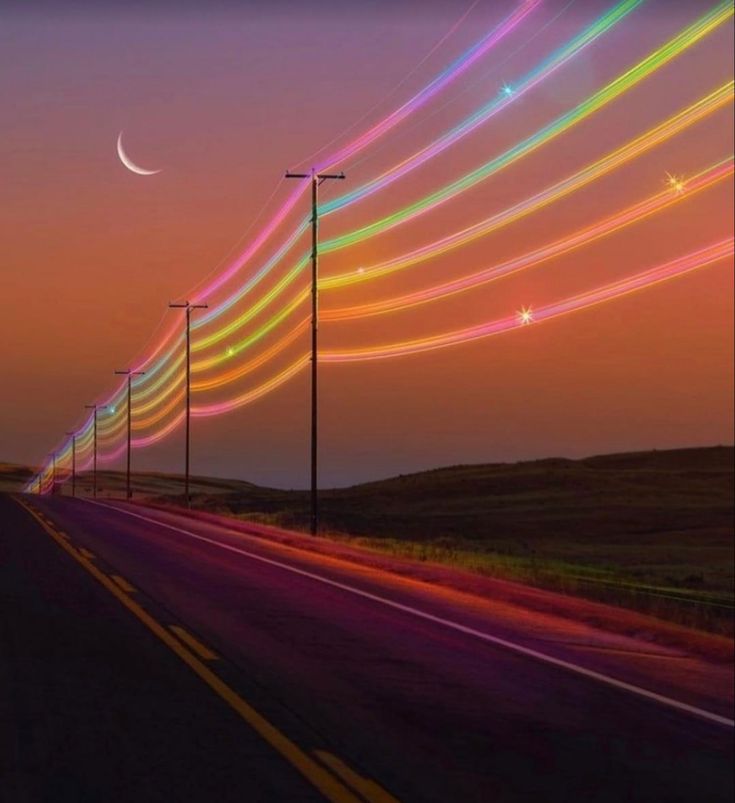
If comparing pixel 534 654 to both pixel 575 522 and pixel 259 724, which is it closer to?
pixel 259 724

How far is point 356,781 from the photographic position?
28.0 feet

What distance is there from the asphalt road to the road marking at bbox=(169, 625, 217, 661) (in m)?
0.05

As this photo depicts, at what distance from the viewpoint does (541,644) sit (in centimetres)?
1519

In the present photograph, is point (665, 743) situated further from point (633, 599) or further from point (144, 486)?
point (144, 486)

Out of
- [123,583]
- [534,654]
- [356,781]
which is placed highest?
[123,583]

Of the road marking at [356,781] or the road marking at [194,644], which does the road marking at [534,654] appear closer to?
the road marking at [194,644]

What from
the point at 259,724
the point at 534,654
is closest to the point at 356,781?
the point at 259,724

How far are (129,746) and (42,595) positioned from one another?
36.3 feet

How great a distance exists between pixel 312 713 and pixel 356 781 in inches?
90.8

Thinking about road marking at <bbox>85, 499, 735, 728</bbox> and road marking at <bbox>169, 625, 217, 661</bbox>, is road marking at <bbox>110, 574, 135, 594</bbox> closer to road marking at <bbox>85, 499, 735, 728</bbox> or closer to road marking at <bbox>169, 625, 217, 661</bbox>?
road marking at <bbox>85, 499, 735, 728</bbox>

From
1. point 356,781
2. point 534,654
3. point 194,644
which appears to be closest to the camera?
point 356,781

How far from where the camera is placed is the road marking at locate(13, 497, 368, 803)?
27.4 feet

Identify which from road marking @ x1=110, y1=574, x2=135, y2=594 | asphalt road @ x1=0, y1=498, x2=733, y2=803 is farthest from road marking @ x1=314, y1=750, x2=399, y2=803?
road marking @ x1=110, y1=574, x2=135, y2=594

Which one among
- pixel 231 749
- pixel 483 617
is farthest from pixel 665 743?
pixel 483 617
